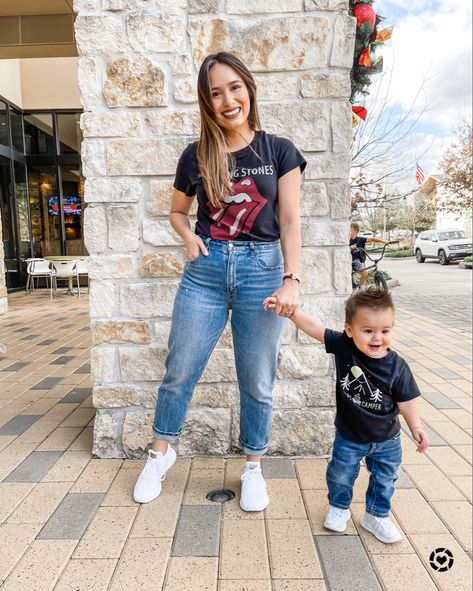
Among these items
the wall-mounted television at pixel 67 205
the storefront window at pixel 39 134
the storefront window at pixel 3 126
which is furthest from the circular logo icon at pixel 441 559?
the storefront window at pixel 39 134

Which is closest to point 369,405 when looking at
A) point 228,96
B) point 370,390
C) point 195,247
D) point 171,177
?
point 370,390

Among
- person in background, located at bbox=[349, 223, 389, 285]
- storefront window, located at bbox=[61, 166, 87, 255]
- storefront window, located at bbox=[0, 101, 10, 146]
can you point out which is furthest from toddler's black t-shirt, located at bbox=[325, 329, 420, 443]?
storefront window, located at bbox=[0, 101, 10, 146]

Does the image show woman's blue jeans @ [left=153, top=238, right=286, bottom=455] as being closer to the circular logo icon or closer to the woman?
the woman

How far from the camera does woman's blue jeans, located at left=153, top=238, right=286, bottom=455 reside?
1.91 metres

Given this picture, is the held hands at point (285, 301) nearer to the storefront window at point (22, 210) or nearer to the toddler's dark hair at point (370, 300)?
the toddler's dark hair at point (370, 300)

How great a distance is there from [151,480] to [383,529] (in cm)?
94

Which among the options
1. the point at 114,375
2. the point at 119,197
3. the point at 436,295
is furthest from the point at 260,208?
the point at 436,295

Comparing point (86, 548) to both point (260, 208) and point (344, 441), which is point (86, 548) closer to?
point (344, 441)

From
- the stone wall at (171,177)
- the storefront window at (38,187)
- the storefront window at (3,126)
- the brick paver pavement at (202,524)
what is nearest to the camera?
the brick paver pavement at (202,524)

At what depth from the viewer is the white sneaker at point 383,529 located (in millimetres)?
1799

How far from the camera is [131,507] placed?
2045 mm

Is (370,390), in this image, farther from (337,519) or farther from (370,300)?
(337,519)

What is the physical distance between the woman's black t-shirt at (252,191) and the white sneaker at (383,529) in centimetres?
113

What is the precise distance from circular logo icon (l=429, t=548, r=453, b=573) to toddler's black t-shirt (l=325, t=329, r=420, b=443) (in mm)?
433
